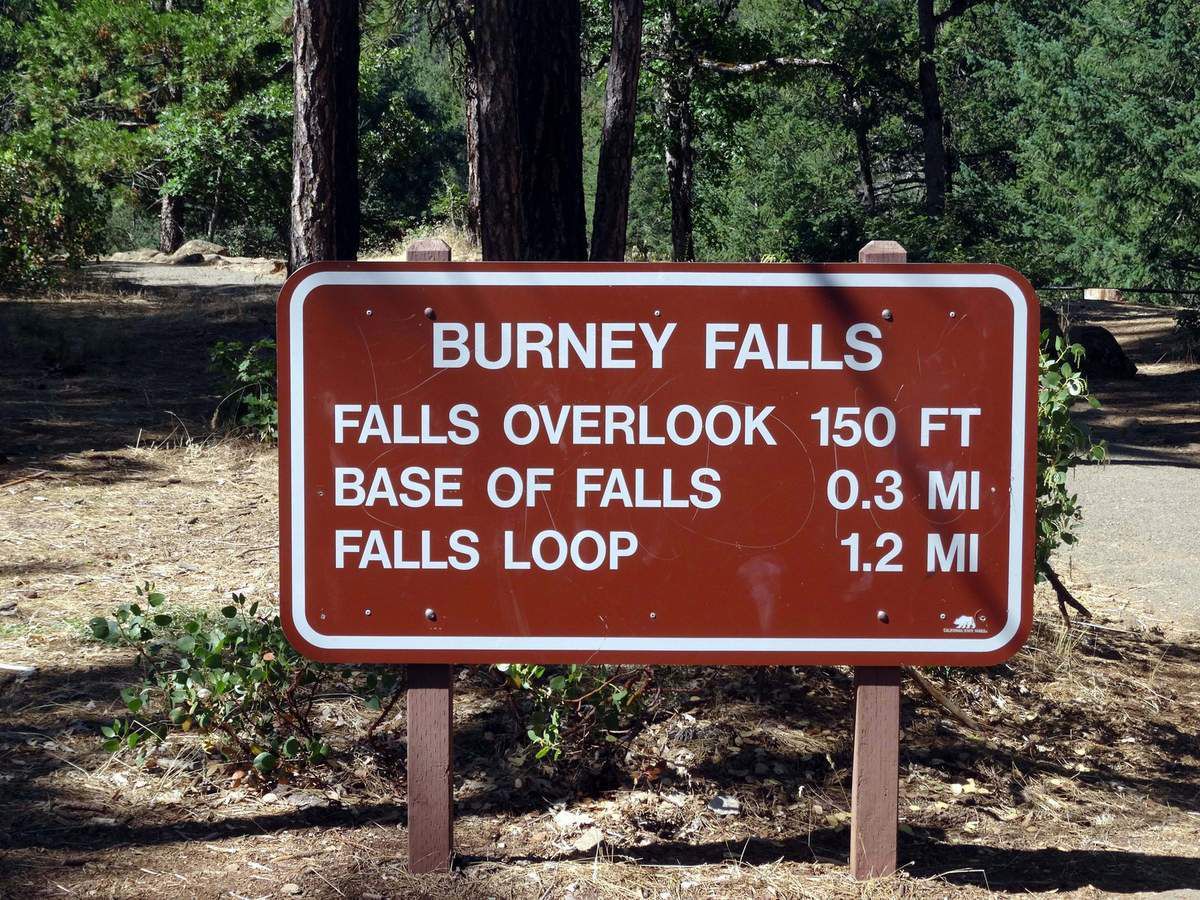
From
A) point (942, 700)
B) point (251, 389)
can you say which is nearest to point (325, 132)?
point (251, 389)

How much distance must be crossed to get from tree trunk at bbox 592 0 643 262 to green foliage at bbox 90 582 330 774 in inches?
159

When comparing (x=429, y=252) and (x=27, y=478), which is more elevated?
(x=429, y=252)

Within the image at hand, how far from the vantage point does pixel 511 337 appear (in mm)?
2951

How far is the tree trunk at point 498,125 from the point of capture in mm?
5164

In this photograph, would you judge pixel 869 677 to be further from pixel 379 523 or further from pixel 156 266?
pixel 156 266

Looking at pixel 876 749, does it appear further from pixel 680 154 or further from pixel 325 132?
pixel 680 154

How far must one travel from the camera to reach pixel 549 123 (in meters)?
5.39

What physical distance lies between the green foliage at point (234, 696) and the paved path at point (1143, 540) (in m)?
3.08

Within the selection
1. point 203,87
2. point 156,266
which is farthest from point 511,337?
point 156,266

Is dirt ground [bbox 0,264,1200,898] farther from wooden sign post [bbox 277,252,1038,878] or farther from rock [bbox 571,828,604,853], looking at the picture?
wooden sign post [bbox 277,252,1038,878]

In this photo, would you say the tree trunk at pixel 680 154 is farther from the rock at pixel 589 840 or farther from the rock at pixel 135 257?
the rock at pixel 589 840

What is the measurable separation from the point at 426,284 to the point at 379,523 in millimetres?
567

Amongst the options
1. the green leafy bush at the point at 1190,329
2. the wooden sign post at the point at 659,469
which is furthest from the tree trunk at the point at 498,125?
the green leafy bush at the point at 1190,329

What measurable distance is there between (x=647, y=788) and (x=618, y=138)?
5422 millimetres
